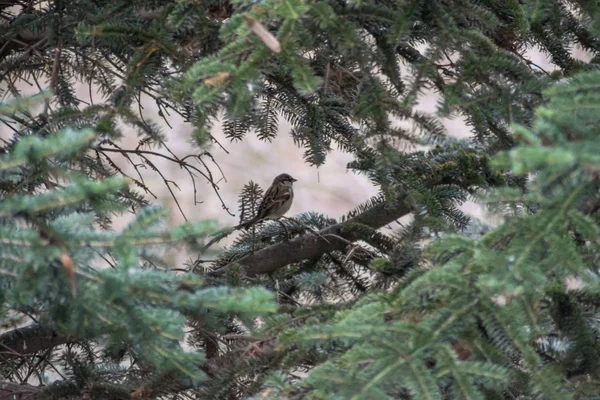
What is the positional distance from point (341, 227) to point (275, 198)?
1.27m

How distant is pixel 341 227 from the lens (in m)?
3.00

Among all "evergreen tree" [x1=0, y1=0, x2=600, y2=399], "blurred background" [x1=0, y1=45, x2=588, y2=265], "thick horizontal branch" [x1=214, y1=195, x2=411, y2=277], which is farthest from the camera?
"blurred background" [x1=0, y1=45, x2=588, y2=265]

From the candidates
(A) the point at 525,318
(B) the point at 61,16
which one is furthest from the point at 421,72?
(B) the point at 61,16

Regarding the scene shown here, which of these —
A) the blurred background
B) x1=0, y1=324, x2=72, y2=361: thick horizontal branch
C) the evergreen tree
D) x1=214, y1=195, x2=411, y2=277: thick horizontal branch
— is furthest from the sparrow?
the blurred background

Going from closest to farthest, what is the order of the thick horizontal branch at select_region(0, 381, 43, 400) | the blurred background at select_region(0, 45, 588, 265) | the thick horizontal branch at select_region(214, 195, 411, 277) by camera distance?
the thick horizontal branch at select_region(0, 381, 43, 400) → the thick horizontal branch at select_region(214, 195, 411, 277) → the blurred background at select_region(0, 45, 588, 265)

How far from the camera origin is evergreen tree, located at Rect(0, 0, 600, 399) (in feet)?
4.25

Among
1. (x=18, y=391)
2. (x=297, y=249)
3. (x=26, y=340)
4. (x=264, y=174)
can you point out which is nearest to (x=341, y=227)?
(x=297, y=249)

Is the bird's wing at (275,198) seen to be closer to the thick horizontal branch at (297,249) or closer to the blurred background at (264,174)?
the thick horizontal branch at (297,249)

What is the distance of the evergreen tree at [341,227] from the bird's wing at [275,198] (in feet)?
3.28

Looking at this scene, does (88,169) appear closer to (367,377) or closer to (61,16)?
(61,16)

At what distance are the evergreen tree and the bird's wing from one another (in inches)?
39.4

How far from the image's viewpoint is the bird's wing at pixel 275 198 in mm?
3992

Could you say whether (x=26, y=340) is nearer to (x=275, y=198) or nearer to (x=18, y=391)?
(x=18, y=391)

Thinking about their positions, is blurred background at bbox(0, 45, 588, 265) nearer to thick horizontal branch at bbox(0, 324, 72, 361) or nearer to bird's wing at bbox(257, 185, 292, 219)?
bird's wing at bbox(257, 185, 292, 219)
